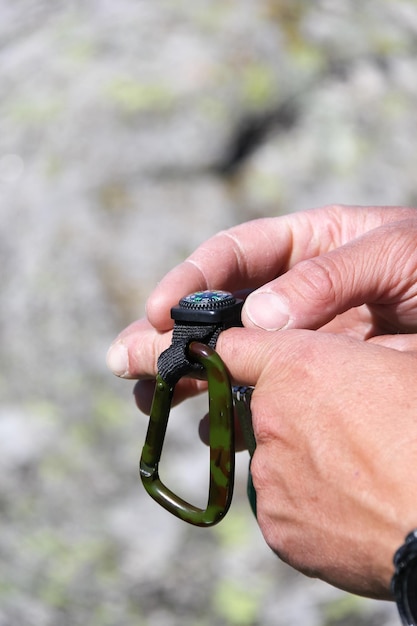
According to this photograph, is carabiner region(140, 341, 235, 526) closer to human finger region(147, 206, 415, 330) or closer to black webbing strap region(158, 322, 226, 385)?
black webbing strap region(158, 322, 226, 385)

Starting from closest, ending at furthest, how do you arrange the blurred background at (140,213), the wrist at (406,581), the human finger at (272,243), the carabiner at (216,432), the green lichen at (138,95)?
1. the wrist at (406,581)
2. the carabiner at (216,432)
3. the human finger at (272,243)
4. the blurred background at (140,213)
5. the green lichen at (138,95)

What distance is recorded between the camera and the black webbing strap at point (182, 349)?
1.17m

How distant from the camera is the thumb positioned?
3.96 feet

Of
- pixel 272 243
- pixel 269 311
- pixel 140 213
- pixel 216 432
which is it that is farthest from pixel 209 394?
pixel 140 213

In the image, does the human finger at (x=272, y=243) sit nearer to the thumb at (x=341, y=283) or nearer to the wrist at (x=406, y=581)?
the thumb at (x=341, y=283)

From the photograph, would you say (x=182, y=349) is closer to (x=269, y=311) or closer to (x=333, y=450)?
(x=269, y=311)

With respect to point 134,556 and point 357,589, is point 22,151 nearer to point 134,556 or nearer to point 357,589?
point 134,556

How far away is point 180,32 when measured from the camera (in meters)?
2.49

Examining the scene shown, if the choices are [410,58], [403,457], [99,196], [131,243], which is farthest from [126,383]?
[410,58]

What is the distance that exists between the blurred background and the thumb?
1.01 metres

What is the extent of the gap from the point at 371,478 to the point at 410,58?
2.16 metres

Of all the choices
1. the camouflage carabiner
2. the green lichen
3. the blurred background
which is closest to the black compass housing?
the camouflage carabiner

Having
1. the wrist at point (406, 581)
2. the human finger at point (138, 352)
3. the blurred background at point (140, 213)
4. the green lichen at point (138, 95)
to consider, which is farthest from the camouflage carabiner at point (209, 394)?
the green lichen at point (138, 95)

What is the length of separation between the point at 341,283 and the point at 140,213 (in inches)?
47.2
